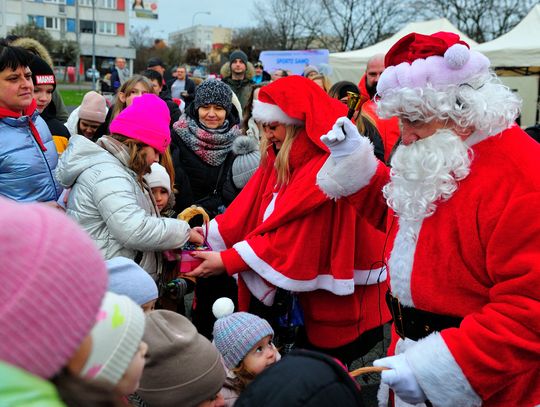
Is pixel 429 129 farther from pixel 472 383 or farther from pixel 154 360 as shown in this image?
pixel 154 360

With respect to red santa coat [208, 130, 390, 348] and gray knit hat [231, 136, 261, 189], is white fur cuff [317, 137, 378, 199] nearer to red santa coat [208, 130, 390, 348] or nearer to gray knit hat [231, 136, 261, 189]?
red santa coat [208, 130, 390, 348]

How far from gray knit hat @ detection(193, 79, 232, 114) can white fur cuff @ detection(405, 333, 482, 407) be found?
2.82 m

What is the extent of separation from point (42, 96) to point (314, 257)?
2789mm

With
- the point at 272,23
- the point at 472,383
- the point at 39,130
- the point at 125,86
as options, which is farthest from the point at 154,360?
the point at 272,23

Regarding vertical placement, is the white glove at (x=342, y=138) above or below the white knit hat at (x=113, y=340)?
above

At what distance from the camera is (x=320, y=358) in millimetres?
1289

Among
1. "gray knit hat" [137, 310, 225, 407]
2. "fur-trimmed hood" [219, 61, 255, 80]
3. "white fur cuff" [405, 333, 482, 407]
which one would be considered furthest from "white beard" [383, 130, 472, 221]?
"fur-trimmed hood" [219, 61, 255, 80]

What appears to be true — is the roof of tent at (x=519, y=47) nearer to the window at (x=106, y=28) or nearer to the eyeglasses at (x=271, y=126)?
the eyeglasses at (x=271, y=126)

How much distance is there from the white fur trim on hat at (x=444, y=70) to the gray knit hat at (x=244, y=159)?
2.07 metres

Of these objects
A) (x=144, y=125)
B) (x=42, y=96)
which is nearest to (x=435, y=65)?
(x=144, y=125)

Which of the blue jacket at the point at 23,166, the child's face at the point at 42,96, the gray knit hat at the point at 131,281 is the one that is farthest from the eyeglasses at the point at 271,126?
the child's face at the point at 42,96

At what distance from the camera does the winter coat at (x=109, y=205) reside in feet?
8.67


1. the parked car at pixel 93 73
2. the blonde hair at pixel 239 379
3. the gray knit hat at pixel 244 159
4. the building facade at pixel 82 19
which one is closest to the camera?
the blonde hair at pixel 239 379

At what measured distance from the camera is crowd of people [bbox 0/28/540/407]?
3.50 feet
